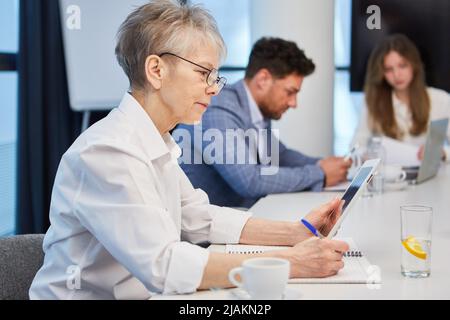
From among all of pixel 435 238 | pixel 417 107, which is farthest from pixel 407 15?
pixel 435 238

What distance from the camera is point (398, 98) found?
3869mm

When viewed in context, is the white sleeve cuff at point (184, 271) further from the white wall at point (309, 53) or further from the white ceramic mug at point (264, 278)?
the white wall at point (309, 53)

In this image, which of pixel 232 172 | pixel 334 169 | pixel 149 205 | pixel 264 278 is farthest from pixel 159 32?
pixel 334 169

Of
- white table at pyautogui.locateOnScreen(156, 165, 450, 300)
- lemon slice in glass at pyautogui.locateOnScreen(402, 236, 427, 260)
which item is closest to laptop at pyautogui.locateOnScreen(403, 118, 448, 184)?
white table at pyautogui.locateOnScreen(156, 165, 450, 300)

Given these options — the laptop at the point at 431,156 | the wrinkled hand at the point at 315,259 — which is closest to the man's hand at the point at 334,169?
the laptop at the point at 431,156

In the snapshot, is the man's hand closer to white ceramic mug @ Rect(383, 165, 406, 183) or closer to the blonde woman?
white ceramic mug @ Rect(383, 165, 406, 183)

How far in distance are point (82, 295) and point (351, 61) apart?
3.67 metres

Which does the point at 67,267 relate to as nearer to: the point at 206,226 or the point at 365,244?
the point at 206,226

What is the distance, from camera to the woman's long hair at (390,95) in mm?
3760

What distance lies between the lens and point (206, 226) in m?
1.71

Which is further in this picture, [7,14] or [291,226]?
[7,14]

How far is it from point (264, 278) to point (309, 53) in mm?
2788

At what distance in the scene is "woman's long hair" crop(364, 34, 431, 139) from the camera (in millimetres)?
3760

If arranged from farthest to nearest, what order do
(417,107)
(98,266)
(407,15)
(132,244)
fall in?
1. (407,15)
2. (417,107)
3. (98,266)
4. (132,244)
